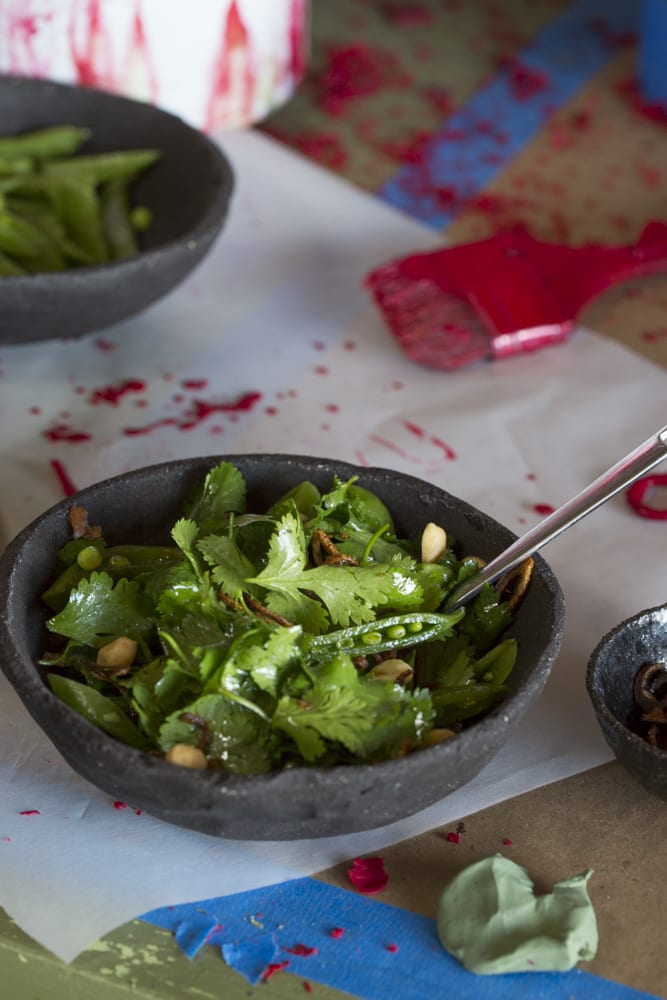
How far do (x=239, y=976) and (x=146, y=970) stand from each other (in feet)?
0.24

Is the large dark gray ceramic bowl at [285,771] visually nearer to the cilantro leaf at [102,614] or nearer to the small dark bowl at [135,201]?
the cilantro leaf at [102,614]

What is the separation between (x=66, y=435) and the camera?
1639mm

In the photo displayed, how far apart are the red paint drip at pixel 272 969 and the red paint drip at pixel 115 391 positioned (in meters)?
0.84

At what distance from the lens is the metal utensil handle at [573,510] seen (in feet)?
3.73

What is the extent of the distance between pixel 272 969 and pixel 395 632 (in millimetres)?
293

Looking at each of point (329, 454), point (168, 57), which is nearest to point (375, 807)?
point (329, 454)

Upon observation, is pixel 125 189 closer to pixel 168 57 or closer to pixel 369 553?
pixel 168 57

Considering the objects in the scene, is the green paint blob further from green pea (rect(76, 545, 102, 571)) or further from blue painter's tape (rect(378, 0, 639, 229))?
blue painter's tape (rect(378, 0, 639, 229))

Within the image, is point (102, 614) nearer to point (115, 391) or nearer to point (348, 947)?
point (348, 947)

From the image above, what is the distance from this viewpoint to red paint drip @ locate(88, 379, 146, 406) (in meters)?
1.70

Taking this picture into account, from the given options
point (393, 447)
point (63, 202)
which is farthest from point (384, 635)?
point (63, 202)

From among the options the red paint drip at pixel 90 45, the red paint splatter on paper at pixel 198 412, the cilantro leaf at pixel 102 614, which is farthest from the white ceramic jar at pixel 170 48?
the cilantro leaf at pixel 102 614

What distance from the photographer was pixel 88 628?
1.16 m

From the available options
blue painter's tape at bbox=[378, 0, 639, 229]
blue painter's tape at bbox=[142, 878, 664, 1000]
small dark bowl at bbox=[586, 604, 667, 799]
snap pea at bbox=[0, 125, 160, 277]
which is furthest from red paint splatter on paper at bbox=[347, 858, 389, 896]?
blue painter's tape at bbox=[378, 0, 639, 229]
